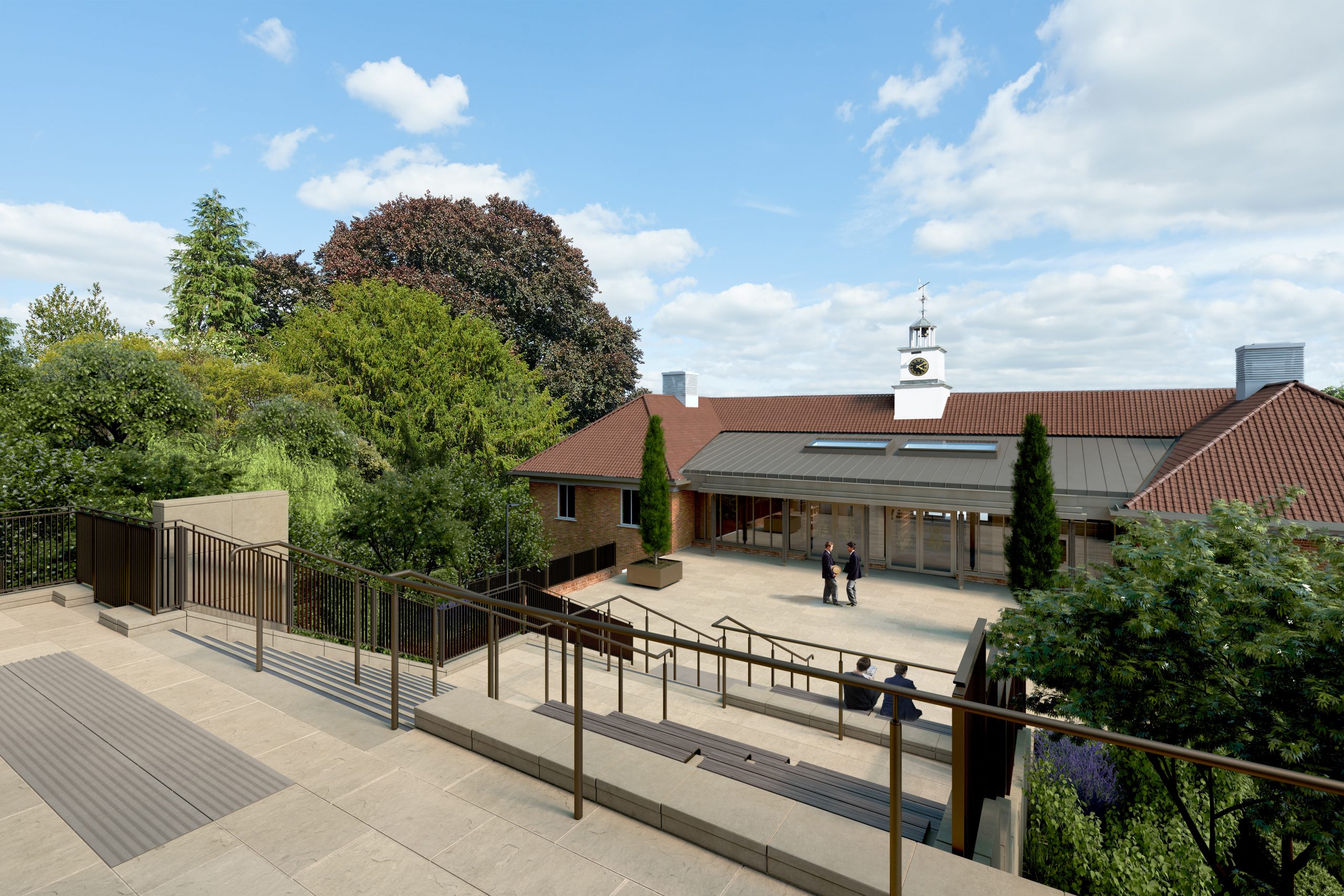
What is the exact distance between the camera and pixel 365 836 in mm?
3539

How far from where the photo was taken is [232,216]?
1417 inches

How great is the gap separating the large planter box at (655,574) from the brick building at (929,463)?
7.67ft

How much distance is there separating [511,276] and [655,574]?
2295 cm

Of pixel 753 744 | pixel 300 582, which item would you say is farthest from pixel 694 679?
pixel 300 582

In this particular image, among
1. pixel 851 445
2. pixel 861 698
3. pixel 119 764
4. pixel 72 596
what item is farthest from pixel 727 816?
pixel 851 445

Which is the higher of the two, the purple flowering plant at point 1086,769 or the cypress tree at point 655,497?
the cypress tree at point 655,497

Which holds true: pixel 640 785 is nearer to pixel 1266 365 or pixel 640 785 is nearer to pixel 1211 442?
pixel 1211 442

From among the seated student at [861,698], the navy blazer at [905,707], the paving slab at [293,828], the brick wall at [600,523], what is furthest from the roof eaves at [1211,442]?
the paving slab at [293,828]

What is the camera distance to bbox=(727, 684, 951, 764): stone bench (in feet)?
23.7

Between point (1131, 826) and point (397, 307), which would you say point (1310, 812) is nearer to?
point (1131, 826)

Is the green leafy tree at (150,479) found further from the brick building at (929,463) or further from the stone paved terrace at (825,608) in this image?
the brick building at (929,463)

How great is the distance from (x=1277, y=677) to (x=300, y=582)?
14.4 m

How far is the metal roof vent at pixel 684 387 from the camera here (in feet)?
87.9

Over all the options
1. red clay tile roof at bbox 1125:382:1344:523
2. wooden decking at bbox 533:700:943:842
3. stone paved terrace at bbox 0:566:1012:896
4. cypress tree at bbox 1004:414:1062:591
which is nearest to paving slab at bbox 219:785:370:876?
stone paved terrace at bbox 0:566:1012:896
